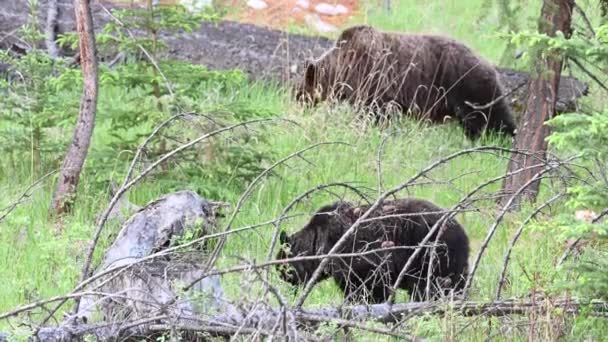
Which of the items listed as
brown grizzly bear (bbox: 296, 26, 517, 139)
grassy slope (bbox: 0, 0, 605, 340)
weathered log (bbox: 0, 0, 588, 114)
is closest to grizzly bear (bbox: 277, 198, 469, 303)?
grassy slope (bbox: 0, 0, 605, 340)

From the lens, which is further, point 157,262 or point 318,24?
point 318,24

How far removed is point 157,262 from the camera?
584 cm

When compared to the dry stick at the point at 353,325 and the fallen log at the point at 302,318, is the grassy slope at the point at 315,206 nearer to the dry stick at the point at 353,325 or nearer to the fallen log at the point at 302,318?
the fallen log at the point at 302,318

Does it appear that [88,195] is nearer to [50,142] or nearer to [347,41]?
[50,142]

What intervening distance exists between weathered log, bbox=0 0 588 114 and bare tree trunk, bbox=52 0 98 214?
5108 mm

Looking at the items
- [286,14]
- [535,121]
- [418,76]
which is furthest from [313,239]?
[286,14]

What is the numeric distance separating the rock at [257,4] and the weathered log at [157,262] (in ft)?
45.9

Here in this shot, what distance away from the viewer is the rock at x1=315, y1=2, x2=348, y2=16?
20.1 metres

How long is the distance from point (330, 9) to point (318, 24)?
3.30 feet

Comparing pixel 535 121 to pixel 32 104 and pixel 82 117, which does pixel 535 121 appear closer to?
pixel 82 117

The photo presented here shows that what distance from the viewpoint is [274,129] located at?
10.4m

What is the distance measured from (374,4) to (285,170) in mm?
11637

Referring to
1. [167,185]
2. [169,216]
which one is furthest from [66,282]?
[167,185]

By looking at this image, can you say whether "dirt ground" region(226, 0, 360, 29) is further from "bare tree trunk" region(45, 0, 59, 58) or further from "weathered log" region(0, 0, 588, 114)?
"bare tree trunk" region(45, 0, 59, 58)
